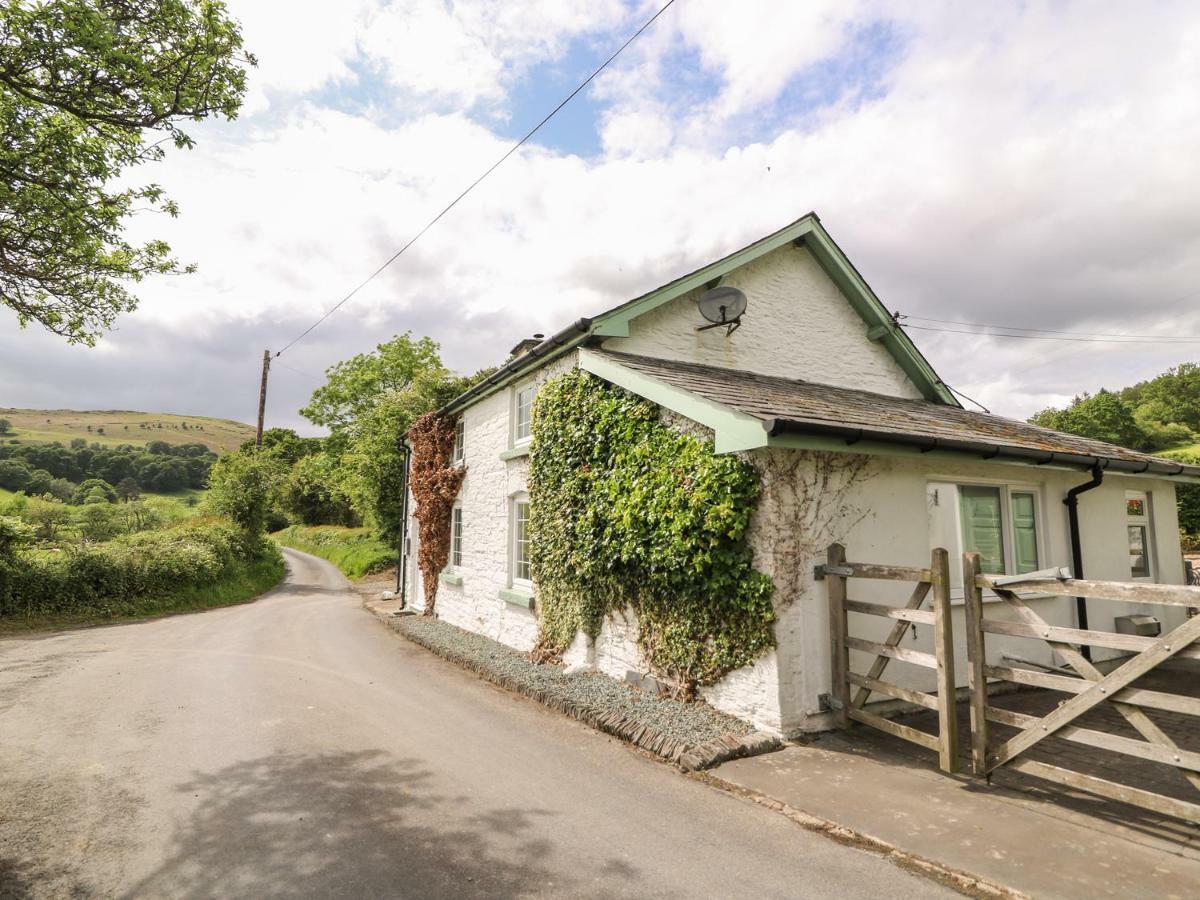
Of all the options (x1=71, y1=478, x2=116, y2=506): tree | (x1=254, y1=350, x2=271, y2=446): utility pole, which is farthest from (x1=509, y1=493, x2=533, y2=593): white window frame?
(x1=71, y1=478, x2=116, y2=506): tree

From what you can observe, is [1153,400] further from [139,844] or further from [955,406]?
[139,844]

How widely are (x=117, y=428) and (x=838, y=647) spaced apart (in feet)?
336

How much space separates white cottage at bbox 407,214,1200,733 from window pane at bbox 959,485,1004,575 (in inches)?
1.3

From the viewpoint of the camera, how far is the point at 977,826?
4.21 meters

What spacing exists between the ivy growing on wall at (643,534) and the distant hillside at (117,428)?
2388 inches

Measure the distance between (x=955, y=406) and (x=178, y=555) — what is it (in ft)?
73.3

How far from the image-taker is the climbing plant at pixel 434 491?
14.5 meters

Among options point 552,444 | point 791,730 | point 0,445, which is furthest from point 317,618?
point 0,445

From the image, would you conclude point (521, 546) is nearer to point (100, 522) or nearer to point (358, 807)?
point (358, 807)

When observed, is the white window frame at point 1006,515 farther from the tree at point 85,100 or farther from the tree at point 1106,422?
the tree at point 1106,422

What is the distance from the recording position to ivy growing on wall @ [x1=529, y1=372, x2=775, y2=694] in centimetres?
624

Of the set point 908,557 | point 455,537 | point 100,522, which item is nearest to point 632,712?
point 908,557

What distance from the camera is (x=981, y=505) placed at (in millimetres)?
8180

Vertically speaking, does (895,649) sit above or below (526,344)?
below
